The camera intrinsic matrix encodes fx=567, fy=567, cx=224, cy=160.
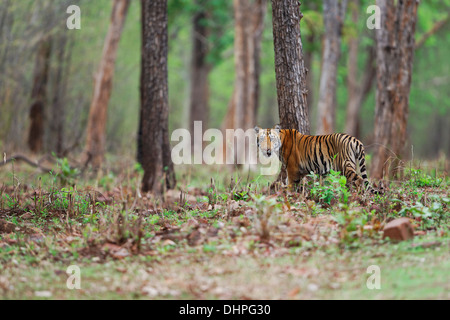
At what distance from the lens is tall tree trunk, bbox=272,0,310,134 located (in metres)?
8.75

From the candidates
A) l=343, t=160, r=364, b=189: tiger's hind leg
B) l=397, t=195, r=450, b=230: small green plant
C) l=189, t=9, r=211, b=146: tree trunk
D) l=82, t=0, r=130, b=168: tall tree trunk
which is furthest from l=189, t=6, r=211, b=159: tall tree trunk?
l=397, t=195, r=450, b=230: small green plant

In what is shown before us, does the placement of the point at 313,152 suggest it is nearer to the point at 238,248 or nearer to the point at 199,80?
the point at 238,248

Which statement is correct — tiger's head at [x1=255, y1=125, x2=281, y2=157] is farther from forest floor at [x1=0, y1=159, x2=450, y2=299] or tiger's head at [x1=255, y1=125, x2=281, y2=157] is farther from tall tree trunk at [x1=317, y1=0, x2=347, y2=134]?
tall tree trunk at [x1=317, y1=0, x2=347, y2=134]

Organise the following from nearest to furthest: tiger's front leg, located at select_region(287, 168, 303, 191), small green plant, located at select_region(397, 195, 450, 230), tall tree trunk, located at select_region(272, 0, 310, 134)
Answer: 1. small green plant, located at select_region(397, 195, 450, 230)
2. tiger's front leg, located at select_region(287, 168, 303, 191)
3. tall tree trunk, located at select_region(272, 0, 310, 134)

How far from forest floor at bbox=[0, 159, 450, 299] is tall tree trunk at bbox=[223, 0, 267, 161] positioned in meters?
11.1

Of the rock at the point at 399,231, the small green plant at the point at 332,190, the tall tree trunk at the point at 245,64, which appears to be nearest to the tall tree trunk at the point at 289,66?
the small green plant at the point at 332,190

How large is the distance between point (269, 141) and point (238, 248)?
231 centimetres

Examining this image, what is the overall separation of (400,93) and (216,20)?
14792mm

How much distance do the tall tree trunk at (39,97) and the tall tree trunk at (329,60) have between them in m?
9.57

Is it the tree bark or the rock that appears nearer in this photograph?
the rock

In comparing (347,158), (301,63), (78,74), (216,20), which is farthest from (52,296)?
(216,20)

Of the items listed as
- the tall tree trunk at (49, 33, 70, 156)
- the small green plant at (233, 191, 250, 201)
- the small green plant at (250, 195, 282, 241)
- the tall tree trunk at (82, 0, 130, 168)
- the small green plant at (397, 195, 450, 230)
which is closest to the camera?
the small green plant at (250, 195, 282, 241)
